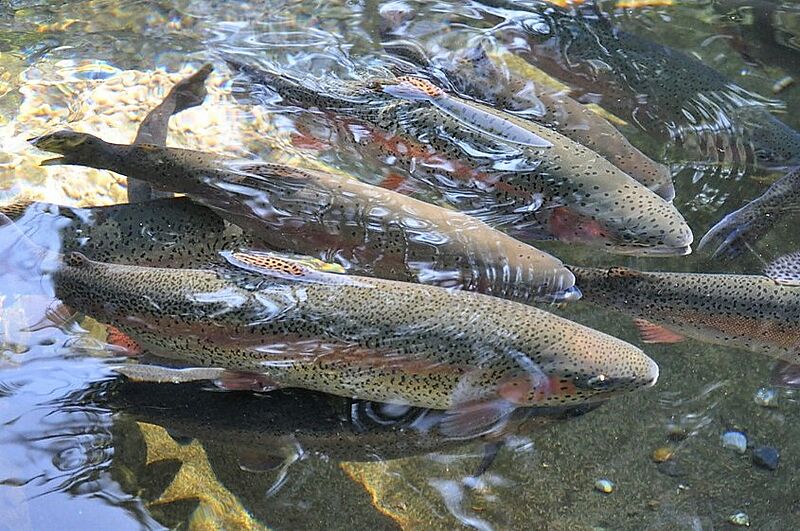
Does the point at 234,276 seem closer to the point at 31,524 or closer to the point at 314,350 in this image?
the point at 314,350

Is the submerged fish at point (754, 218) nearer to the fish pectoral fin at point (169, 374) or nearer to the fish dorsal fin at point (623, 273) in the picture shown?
the fish dorsal fin at point (623, 273)

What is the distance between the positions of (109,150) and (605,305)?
2.16 metres

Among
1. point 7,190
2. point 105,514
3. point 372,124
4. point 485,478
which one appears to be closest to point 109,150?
point 7,190

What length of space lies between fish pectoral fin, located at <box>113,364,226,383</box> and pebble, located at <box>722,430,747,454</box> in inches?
76.5

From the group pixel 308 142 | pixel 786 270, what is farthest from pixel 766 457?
pixel 308 142

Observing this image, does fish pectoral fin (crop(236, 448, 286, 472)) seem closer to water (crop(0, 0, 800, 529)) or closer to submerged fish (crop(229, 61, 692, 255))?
water (crop(0, 0, 800, 529))

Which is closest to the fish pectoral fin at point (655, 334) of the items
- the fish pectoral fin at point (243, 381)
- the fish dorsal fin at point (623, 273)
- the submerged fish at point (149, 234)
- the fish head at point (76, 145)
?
the fish dorsal fin at point (623, 273)

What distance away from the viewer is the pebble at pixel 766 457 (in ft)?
8.91

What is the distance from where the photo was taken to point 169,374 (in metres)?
2.61

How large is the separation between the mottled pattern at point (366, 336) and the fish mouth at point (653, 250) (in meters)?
0.64

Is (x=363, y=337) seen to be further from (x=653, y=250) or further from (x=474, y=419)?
(x=653, y=250)

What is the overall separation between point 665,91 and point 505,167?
1278mm

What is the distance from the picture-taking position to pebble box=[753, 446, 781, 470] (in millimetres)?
2715

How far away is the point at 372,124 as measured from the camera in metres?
3.51
